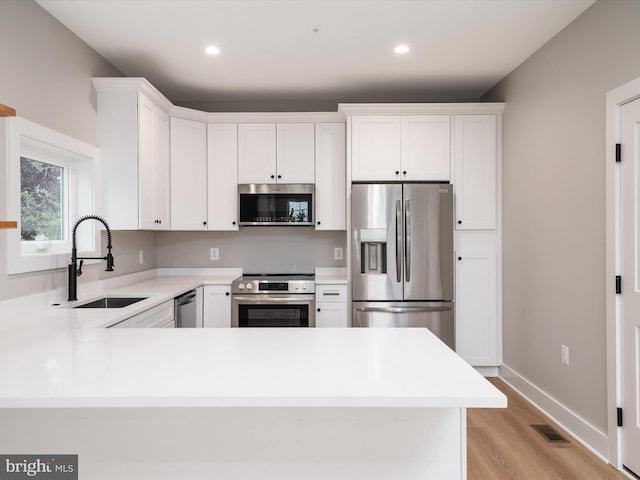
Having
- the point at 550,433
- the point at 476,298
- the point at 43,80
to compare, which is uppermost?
the point at 43,80

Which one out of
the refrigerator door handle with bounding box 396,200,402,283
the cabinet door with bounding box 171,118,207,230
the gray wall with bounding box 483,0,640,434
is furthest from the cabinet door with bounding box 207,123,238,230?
the gray wall with bounding box 483,0,640,434

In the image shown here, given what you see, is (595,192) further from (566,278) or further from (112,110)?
(112,110)

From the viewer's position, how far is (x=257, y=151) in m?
3.88

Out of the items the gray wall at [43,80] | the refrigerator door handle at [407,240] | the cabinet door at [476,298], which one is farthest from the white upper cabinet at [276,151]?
the cabinet door at [476,298]

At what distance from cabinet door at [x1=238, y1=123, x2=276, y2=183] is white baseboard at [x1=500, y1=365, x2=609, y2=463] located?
2.71 meters

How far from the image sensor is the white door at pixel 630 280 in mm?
2146

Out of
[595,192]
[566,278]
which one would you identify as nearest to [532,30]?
[595,192]

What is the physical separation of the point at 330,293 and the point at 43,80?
Result: 2489 millimetres

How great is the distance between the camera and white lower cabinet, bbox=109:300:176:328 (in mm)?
2283

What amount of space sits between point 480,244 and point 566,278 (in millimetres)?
A: 1000

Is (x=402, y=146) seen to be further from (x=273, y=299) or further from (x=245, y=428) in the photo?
(x=245, y=428)

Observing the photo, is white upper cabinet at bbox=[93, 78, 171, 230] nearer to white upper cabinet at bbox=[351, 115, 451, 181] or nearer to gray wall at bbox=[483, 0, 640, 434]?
white upper cabinet at bbox=[351, 115, 451, 181]

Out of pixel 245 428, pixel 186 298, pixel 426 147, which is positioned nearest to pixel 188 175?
pixel 186 298

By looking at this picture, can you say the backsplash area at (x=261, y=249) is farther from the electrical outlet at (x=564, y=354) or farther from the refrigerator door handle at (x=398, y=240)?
the electrical outlet at (x=564, y=354)
